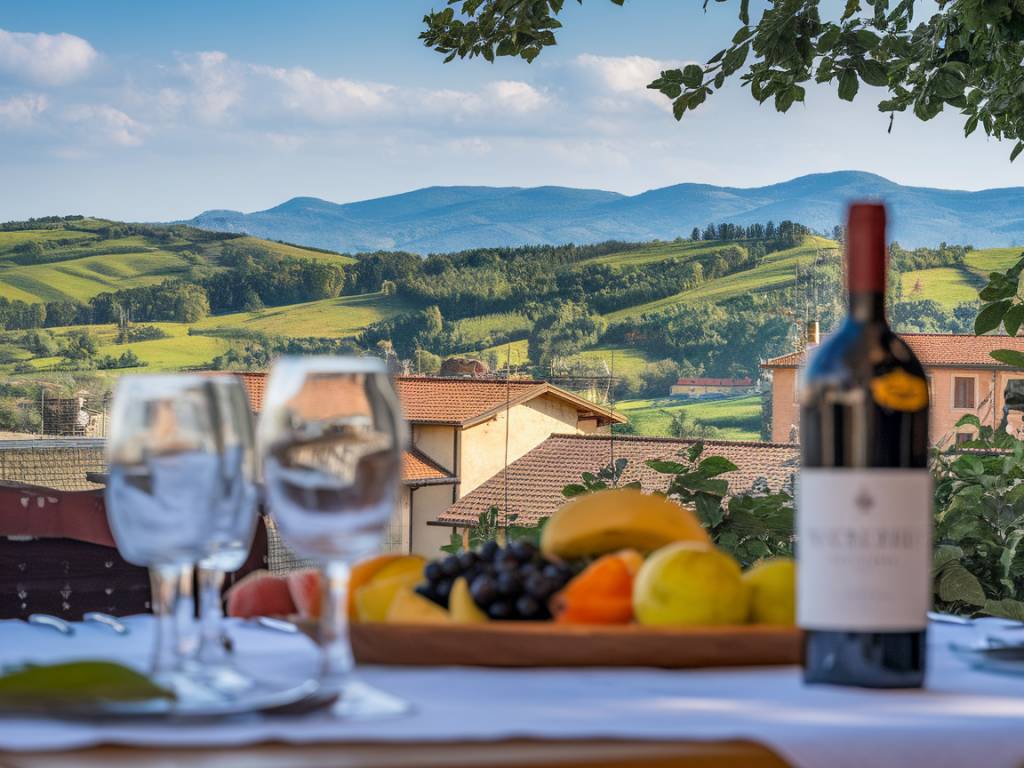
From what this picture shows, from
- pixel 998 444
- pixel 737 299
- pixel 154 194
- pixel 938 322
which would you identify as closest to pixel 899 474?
pixel 998 444

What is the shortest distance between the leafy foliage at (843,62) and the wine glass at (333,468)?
96.7 inches

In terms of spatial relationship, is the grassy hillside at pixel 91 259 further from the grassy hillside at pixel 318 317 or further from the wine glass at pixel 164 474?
the wine glass at pixel 164 474

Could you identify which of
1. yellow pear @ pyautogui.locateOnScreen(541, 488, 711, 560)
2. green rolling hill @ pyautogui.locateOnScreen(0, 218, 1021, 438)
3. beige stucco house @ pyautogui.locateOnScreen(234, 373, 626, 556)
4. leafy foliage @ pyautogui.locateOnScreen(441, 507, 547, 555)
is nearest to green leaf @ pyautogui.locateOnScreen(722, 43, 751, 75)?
green rolling hill @ pyautogui.locateOnScreen(0, 218, 1021, 438)

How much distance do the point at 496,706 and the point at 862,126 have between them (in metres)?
17.3

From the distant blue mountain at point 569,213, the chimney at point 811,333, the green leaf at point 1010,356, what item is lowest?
the green leaf at point 1010,356

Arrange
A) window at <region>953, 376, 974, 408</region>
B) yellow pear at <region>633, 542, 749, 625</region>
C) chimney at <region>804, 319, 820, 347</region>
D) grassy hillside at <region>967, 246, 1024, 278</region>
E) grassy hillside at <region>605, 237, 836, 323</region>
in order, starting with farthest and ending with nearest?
grassy hillside at <region>605, 237, 836, 323</region> → grassy hillside at <region>967, 246, 1024, 278</region> → window at <region>953, 376, 974, 408</region> → chimney at <region>804, 319, 820, 347</region> → yellow pear at <region>633, 542, 749, 625</region>

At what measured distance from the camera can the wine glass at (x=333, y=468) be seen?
2.18ft

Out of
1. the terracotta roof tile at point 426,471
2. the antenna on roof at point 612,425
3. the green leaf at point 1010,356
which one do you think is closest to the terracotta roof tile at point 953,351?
the antenna on roof at point 612,425

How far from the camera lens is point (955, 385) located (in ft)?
16.3

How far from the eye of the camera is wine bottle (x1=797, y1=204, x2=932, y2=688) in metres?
0.69

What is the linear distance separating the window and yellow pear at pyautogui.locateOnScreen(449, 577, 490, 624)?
4.02 meters

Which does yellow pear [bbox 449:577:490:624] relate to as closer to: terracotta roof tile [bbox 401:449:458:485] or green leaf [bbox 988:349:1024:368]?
green leaf [bbox 988:349:1024:368]

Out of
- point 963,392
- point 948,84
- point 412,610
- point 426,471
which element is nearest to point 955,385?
point 963,392

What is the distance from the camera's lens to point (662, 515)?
892 millimetres
